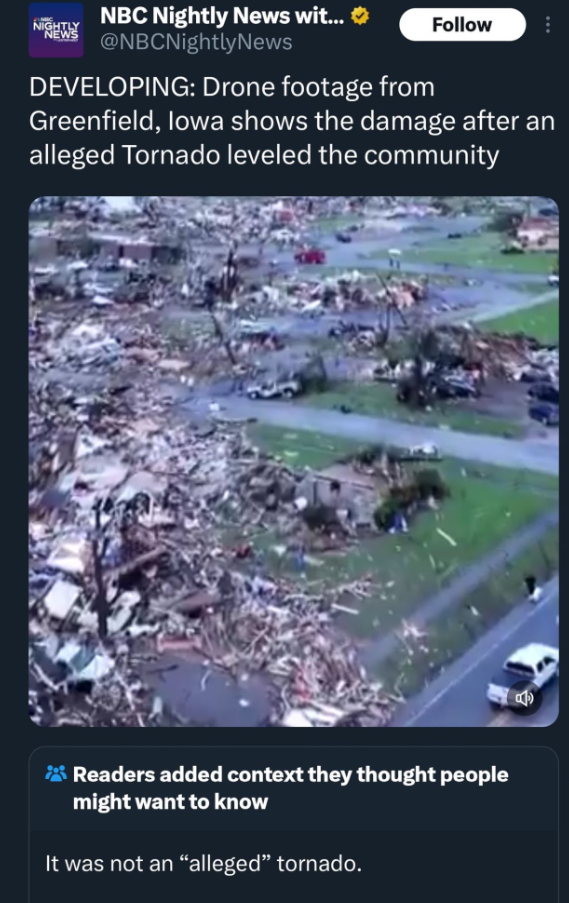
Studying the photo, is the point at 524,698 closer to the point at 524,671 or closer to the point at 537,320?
the point at 524,671

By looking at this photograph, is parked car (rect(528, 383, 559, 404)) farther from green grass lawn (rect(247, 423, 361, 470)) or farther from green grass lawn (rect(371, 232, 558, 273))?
green grass lawn (rect(247, 423, 361, 470))

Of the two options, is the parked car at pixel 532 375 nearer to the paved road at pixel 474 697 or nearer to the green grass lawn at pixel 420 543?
the green grass lawn at pixel 420 543

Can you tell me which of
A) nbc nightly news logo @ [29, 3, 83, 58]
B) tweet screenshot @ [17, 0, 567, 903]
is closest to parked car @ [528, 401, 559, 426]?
tweet screenshot @ [17, 0, 567, 903]

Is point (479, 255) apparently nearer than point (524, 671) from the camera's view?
No
